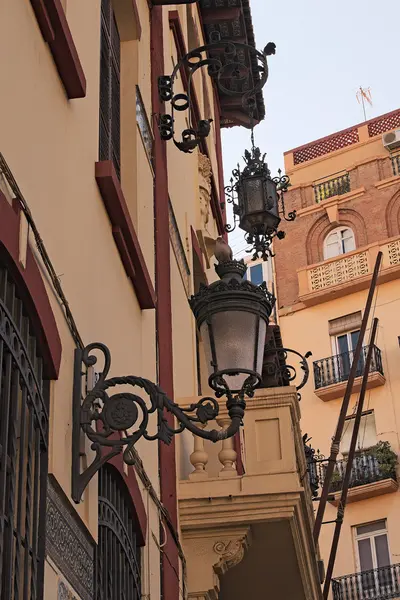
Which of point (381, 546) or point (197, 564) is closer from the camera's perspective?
point (197, 564)

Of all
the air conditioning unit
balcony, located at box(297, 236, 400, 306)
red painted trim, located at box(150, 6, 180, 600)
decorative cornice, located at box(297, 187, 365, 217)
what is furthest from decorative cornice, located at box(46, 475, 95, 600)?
the air conditioning unit

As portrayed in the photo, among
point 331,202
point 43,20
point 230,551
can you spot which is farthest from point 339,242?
point 43,20

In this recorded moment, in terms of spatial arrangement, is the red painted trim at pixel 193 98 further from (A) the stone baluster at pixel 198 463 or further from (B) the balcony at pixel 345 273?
(B) the balcony at pixel 345 273

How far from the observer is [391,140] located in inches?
1586

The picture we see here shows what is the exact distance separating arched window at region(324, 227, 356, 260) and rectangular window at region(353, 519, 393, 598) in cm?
970

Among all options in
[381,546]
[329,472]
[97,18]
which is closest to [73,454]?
[97,18]

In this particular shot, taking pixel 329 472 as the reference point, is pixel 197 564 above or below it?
below

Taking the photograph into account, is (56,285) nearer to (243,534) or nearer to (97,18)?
(97,18)

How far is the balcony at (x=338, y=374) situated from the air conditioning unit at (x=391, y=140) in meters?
7.33

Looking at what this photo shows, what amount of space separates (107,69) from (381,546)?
85.0 feet

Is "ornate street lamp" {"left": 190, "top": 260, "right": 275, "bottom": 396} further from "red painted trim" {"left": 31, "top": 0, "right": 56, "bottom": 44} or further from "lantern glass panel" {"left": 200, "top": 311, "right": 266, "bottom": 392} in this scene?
"red painted trim" {"left": 31, "top": 0, "right": 56, "bottom": 44}

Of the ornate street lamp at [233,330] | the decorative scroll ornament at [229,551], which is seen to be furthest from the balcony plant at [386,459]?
the ornate street lamp at [233,330]

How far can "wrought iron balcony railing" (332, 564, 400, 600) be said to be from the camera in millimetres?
33344

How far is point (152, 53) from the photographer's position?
11.7 m
